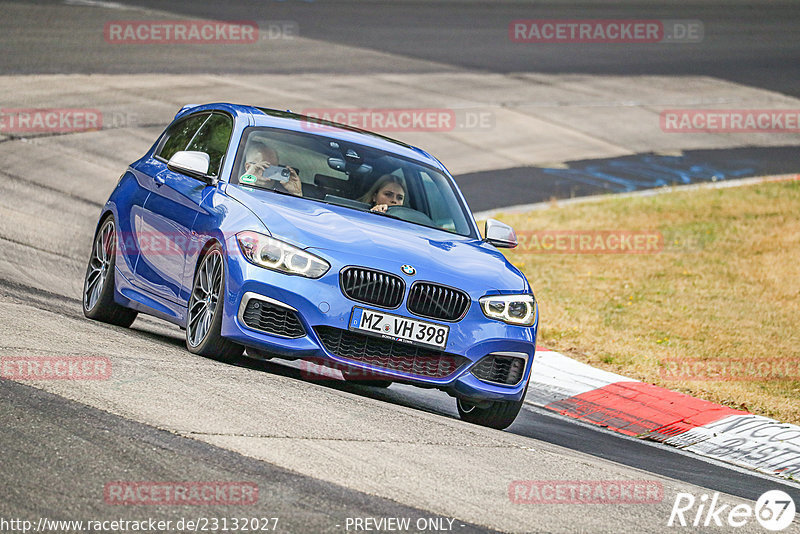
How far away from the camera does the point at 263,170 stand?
8.52 meters

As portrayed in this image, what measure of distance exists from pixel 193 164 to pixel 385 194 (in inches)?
54.5

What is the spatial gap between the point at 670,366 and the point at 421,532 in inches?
262

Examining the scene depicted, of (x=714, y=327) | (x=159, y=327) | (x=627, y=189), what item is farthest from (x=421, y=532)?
(x=627, y=189)

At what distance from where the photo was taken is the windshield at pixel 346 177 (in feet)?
27.9

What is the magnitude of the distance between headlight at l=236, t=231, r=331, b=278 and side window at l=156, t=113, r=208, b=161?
2.40m

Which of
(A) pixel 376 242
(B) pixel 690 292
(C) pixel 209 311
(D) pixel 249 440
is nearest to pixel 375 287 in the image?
(A) pixel 376 242

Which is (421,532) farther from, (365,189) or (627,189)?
(627,189)

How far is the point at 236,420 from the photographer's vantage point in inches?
244

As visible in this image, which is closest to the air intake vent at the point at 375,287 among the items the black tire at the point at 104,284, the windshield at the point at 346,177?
the windshield at the point at 346,177

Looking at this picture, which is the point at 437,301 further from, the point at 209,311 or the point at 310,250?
the point at 209,311

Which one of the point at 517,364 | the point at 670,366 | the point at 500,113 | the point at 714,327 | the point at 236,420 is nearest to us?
the point at 236,420

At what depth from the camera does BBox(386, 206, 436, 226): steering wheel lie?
28.5 ft

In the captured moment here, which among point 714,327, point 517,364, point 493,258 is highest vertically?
point 493,258

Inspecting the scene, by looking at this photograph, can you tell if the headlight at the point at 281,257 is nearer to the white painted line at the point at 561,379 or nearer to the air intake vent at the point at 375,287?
the air intake vent at the point at 375,287
